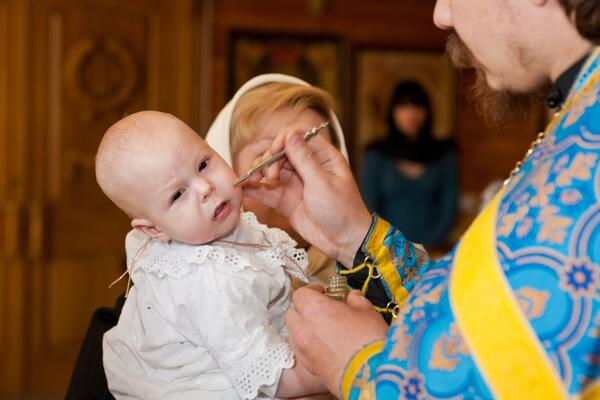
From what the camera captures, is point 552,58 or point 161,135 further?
point 161,135

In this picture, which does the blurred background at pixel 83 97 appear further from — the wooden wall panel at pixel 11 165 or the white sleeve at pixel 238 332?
the white sleeve at pixel 238 332

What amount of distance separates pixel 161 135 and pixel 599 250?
2.52ft

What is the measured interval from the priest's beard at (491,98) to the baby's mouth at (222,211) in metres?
0.47

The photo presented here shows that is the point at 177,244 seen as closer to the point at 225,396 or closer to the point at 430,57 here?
the point at 225,396

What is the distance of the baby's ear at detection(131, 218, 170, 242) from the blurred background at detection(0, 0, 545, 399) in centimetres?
Result: 346

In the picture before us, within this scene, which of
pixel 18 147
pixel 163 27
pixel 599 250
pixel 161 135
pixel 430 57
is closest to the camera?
pixel 599 250

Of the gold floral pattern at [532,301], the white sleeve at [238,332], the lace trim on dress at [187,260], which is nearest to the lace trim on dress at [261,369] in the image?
the white sleeve at [238,332]

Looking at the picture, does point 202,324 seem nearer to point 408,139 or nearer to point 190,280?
point 190,280

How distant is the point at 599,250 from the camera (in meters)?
0.90

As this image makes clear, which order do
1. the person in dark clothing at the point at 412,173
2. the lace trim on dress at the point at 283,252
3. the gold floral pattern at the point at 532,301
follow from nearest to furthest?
the gold floral pattern at the point at 532,301 → the lace trim on dress at the point at 283,252 → the person in dark clothing at the point at 412,173

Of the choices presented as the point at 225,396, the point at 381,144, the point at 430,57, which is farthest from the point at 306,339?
the point at 430,57

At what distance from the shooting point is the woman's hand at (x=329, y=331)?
1.15 m

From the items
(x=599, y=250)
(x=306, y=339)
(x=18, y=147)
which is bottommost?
(x=18, y=147)

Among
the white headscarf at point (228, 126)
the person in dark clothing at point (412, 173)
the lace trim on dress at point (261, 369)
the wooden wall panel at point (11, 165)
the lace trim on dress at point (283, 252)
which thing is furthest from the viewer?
the person in dark clothing at point (412, 173)
